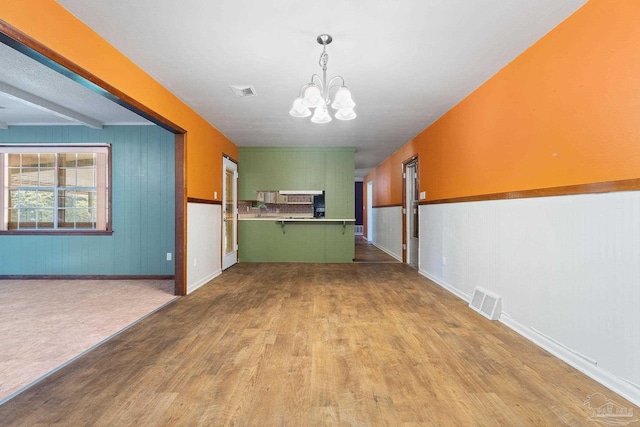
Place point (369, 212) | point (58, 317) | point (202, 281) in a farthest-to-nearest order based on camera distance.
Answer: point (369, 212) < point (202, 281) < point (58, 317)

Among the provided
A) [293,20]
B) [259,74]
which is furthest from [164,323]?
[293,20]

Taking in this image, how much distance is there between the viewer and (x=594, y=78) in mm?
1969

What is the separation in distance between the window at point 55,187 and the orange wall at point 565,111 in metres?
5.47

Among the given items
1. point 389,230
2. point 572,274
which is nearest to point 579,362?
point 572,274

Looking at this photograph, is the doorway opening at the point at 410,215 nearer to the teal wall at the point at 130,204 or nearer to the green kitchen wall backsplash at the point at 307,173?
the green kitchen wall backsplash at the point at 307,173

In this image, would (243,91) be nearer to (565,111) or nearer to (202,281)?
(202,281)

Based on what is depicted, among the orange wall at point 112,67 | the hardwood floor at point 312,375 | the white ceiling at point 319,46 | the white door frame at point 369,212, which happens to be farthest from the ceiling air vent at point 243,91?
the white door frame at point 369,212

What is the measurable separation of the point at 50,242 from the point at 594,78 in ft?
22.4

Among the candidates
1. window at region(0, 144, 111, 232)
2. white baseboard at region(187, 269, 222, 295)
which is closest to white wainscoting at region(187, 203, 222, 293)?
white baseboard at region(187, 269, 222, 295)

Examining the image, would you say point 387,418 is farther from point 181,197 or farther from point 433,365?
point 181,197

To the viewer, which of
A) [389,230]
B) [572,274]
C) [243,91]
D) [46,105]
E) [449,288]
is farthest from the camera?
[389,230]

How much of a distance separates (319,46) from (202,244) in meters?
3.20

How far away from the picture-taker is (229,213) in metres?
6.06

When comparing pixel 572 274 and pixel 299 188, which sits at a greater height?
pixel 299 188
